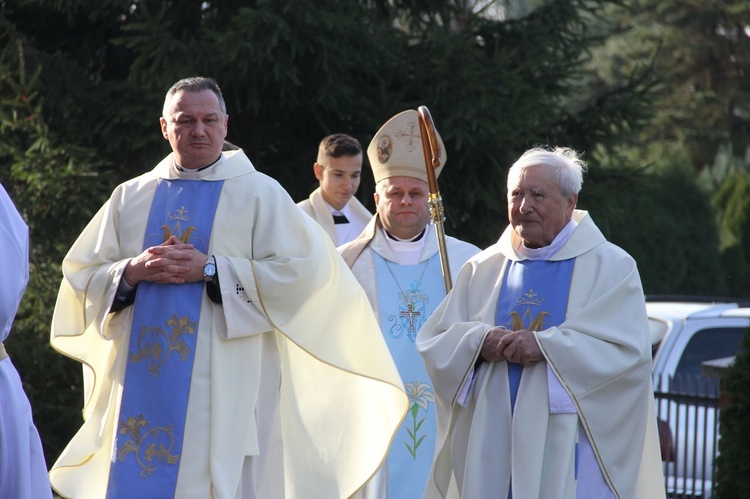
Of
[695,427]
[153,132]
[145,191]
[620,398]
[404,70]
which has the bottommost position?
[695,427]

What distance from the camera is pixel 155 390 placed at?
5500 mm

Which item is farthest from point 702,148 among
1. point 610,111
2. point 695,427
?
point 695,427

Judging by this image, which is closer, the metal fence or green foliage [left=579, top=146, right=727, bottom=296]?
the metal fence

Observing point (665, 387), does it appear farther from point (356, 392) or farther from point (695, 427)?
point (356, 392)

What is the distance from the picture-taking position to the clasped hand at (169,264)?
211 inches

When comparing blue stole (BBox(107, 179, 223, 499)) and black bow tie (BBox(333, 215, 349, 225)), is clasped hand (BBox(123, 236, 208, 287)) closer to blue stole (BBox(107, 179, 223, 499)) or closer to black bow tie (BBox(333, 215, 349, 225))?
blue stole (BBox(107, 179, 223, 499))

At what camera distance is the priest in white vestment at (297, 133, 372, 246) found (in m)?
7.89

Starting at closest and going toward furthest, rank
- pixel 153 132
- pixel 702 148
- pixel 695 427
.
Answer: pixel 695 427
pixel 153 132
pixel 702 148

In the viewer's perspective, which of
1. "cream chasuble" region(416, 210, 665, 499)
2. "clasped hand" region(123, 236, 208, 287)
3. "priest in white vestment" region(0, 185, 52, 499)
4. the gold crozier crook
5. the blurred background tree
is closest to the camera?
"priest in white vestment" region(0, 185, 52, 499)

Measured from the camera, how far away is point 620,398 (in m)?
5.00

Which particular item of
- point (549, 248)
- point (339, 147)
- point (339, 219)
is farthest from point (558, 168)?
point (339, 219)

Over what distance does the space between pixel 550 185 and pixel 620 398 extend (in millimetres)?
903

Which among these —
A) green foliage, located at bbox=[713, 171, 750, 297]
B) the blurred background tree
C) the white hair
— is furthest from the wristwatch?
green foliage, located at bbox=[713, 171, 750, 297]

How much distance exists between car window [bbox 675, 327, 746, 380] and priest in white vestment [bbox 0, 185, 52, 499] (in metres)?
6.96
